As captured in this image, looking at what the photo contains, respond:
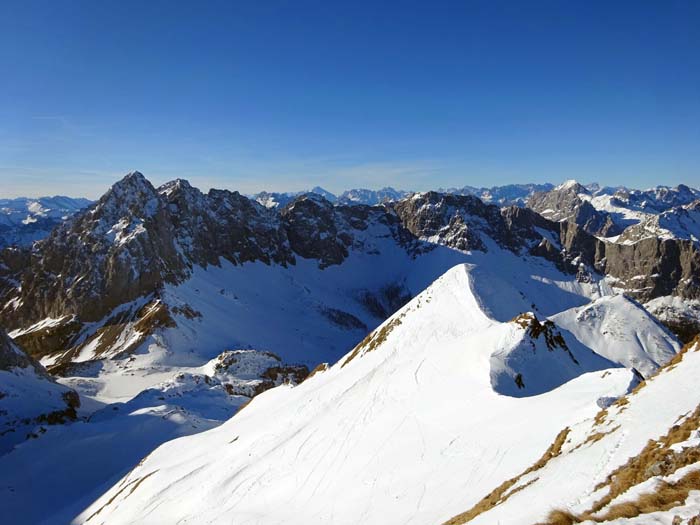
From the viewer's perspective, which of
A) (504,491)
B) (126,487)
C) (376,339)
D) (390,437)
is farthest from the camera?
(376,339)

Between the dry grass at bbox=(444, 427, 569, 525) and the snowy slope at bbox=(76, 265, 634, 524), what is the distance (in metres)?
0.80

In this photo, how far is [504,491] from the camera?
12.7m

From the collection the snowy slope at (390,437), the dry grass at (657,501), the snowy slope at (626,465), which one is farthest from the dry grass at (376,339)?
the dry grass at (657,501)

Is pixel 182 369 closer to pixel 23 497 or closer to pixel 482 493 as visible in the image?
pixel 23 497

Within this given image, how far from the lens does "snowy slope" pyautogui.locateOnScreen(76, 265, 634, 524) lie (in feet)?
54.2

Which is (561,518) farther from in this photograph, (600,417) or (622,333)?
(622,333)

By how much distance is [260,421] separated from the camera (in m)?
34.5

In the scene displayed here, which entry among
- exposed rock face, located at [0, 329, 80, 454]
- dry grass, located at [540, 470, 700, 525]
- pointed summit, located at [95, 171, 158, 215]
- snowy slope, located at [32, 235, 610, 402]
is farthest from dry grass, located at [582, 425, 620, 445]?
pointed summit, located at [95, 171, 158, 215]

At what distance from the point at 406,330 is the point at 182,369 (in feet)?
253

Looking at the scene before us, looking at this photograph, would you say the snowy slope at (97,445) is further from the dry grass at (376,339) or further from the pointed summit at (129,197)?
the pointed summit at (129,197)

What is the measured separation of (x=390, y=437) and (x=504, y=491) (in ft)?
31.1

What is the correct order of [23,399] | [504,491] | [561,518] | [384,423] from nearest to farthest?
[561,518]
[504,491]
[384,423]
[23,399]

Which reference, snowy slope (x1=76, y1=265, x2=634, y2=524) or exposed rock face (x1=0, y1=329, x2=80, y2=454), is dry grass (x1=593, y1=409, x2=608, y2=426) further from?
exposed rock face (x1=0, y1=329, x2=80, y2=454)

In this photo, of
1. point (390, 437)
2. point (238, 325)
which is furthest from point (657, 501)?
point (238, 325)
